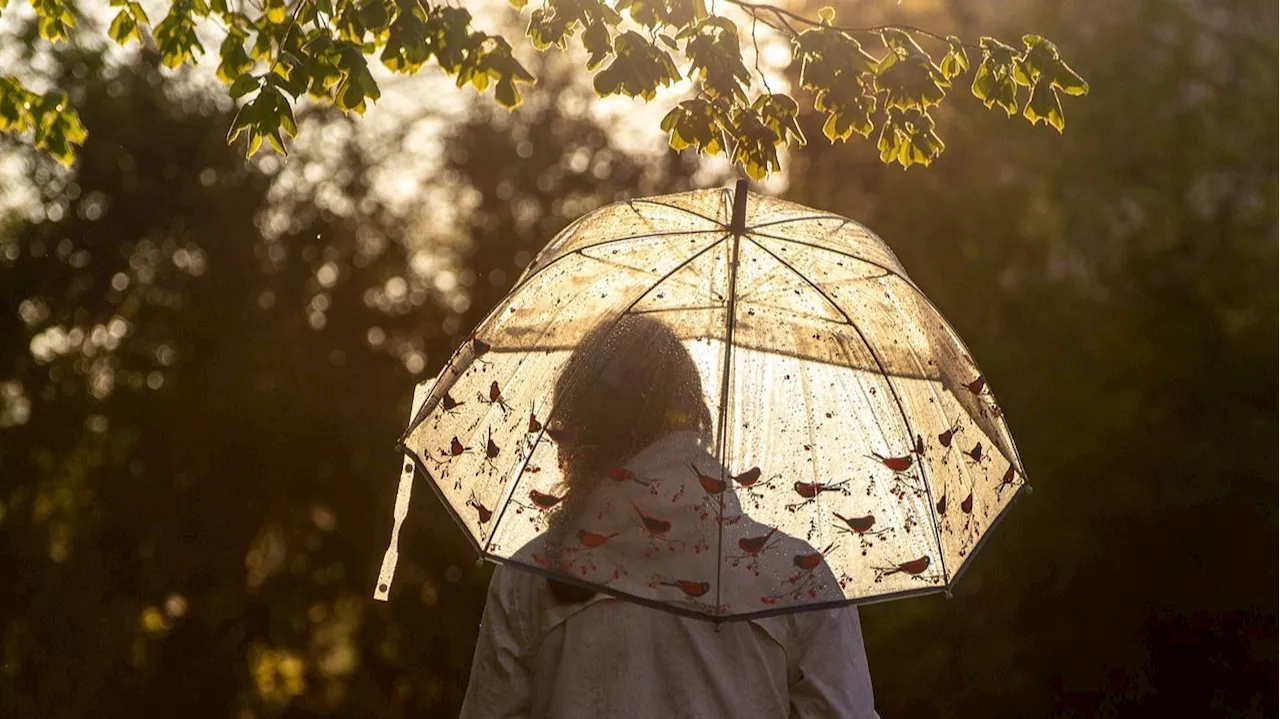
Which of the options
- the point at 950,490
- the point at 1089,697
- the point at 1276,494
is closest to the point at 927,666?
the point at 1089,697

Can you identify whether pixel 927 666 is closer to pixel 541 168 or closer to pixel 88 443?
pixel 541 168

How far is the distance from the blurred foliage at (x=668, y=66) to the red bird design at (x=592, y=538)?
1.88 m

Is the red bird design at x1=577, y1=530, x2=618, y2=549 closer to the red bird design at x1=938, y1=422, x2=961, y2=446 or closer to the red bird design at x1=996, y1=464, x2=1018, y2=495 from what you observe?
the red bird design at x1=938, y1=422, x2=961, y2=446

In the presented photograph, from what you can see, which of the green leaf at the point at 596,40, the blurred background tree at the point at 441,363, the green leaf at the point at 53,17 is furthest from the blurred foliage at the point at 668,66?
the blurred background tree at the point at 441,363

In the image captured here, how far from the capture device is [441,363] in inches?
477

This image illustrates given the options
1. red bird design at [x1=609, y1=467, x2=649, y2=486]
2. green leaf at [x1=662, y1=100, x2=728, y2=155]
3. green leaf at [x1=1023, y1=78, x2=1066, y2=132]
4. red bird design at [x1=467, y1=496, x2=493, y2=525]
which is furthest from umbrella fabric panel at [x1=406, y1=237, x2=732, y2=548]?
green leaf at [x1=1023, y1=78, x2=1066, y2=132]

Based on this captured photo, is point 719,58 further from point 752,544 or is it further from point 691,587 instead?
point 691,587

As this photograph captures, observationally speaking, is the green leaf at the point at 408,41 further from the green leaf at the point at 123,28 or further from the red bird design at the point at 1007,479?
the red bird design at the point at 1007,479

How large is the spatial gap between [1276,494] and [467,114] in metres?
6.81

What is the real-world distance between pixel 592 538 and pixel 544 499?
202 millimetres

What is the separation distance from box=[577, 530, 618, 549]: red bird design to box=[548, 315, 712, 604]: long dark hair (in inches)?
1.9

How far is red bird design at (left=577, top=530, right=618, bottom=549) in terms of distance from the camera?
10.5ft

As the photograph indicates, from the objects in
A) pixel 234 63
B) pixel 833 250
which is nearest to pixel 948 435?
pixel 833 250

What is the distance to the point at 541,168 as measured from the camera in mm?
12453
